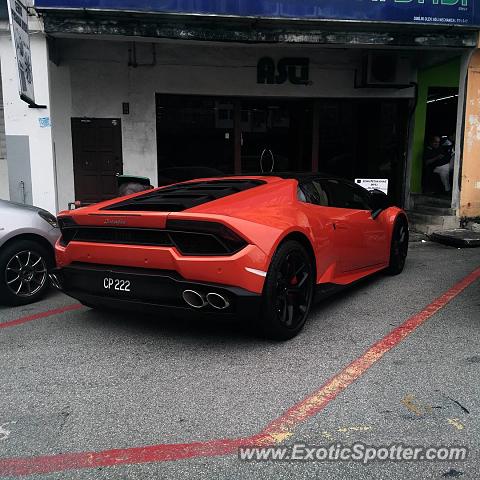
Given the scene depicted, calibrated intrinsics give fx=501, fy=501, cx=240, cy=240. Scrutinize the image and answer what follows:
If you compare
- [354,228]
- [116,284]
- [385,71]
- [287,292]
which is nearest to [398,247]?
[354,228]

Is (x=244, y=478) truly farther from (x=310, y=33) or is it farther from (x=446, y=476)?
(x=310, y=33)

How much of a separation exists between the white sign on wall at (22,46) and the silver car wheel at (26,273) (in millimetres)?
2902

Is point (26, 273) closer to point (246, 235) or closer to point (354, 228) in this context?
point (246, 235)

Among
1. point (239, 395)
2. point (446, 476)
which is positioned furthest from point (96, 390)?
point (446, 476)

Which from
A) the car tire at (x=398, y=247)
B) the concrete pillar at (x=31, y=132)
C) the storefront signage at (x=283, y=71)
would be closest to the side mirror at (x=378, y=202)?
the car tire at (x=398, y=247)

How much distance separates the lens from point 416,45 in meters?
8.56

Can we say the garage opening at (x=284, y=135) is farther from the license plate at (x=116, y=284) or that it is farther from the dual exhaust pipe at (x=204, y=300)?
the dual exhaust pipe at (x=204, y=300)

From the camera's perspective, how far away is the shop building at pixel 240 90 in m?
7.78

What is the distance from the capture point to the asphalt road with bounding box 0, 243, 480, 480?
2453 mm

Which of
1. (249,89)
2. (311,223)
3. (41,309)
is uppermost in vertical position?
(249,89)

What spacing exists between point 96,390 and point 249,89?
848 centimetres

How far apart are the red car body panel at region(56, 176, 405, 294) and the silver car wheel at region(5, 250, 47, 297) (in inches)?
50.8

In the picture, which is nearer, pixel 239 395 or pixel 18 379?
pixel 239 395

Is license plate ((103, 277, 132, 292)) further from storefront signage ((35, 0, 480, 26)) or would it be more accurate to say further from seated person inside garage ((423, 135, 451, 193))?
seated person inside garage ((423, 135, 451, 193))
